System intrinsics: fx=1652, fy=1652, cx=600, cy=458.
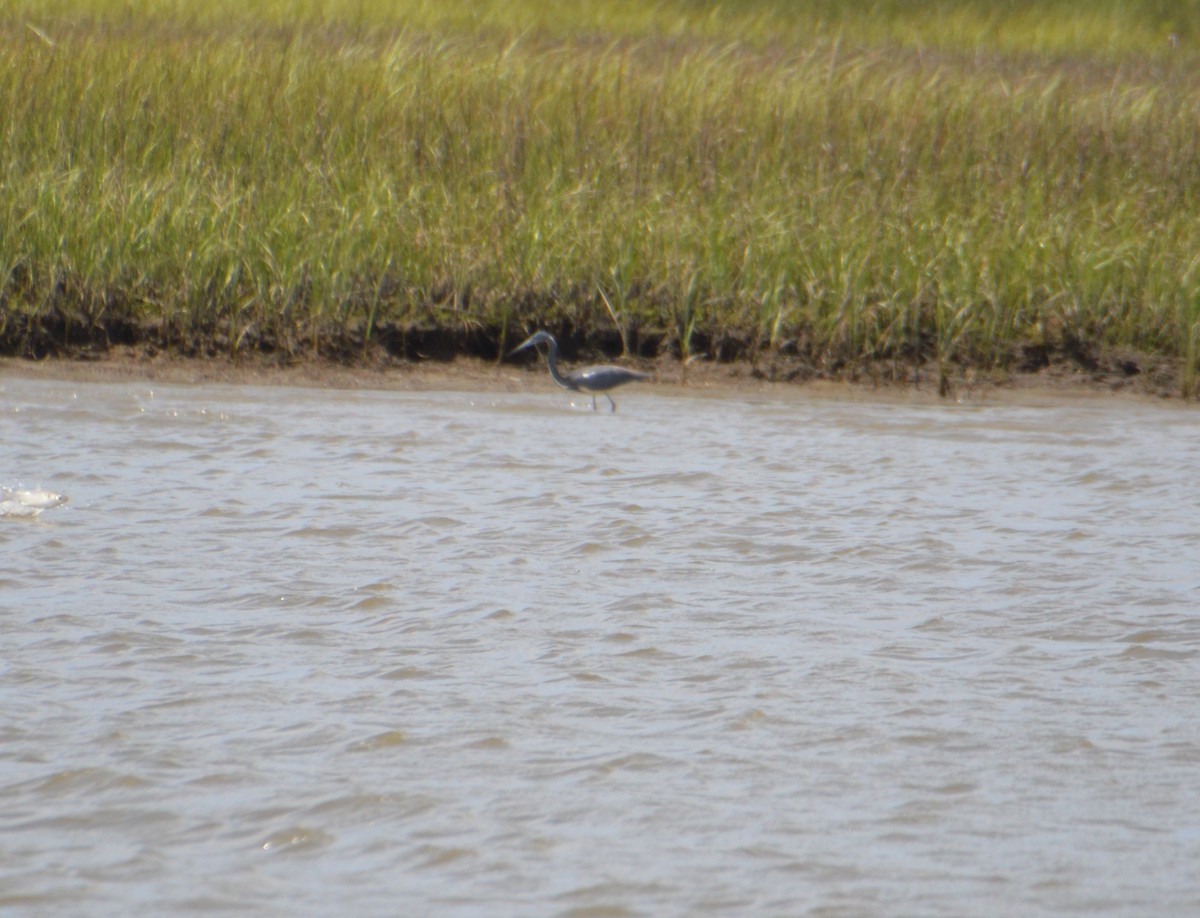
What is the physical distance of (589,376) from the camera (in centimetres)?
723

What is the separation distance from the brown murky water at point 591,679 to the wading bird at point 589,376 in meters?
0.85

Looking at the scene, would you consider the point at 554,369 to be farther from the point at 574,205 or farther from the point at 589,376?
the point at 574,205

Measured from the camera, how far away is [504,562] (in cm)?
473

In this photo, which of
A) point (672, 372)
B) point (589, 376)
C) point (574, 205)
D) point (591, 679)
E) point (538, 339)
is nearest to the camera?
point (591, 679)

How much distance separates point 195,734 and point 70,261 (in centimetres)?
486

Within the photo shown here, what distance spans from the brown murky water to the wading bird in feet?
2.80

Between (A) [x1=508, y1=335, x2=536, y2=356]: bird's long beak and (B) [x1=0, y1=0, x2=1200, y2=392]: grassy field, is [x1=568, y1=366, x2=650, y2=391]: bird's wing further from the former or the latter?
(B) [x1=0, y1=0, x2=1200, y2=392]: grassy field

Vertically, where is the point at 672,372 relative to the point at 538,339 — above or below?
below

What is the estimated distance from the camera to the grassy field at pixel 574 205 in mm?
7777

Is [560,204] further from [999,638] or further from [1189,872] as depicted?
[1189,872]

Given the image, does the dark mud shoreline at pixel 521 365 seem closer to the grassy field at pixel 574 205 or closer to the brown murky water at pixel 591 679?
the grassy field at pixel 574 205

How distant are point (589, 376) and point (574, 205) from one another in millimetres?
1379

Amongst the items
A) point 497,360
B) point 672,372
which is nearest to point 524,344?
point 497,360

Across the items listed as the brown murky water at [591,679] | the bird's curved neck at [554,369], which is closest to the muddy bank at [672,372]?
the bird's curved neck at [554,369]
